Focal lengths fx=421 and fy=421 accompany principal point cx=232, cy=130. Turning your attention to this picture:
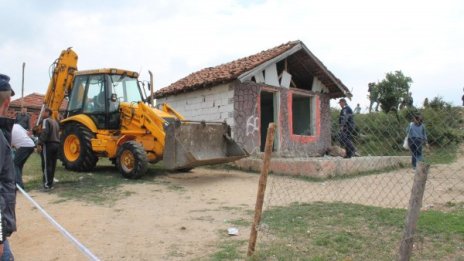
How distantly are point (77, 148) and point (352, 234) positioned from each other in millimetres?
7969

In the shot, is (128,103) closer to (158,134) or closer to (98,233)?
(158,134)

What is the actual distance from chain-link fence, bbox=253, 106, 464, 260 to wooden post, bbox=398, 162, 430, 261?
0.60 ft

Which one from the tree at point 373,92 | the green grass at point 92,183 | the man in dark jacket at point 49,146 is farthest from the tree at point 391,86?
the man in dark jacket at point 49,146

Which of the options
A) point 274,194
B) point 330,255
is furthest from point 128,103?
point 330,255

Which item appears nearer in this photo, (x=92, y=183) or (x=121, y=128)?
(x=92, y=183)

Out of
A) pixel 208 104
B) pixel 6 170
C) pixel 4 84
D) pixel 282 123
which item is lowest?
pixel 6 170

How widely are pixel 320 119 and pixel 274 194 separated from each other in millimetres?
8100

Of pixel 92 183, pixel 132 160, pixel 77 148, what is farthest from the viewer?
pixel 77 148

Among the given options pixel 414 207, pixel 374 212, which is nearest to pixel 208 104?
pixel 374 212

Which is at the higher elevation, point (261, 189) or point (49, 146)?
point (49, 146)

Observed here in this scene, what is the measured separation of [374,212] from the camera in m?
6.08

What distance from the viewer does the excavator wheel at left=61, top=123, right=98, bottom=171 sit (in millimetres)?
10438

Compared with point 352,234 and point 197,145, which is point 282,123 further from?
point 352,234

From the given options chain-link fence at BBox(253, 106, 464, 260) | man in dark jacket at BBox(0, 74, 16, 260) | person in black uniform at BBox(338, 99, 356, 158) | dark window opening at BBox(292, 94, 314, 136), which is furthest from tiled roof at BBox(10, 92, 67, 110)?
man in dark jacket at BBox(0, 74, 16, 260)
